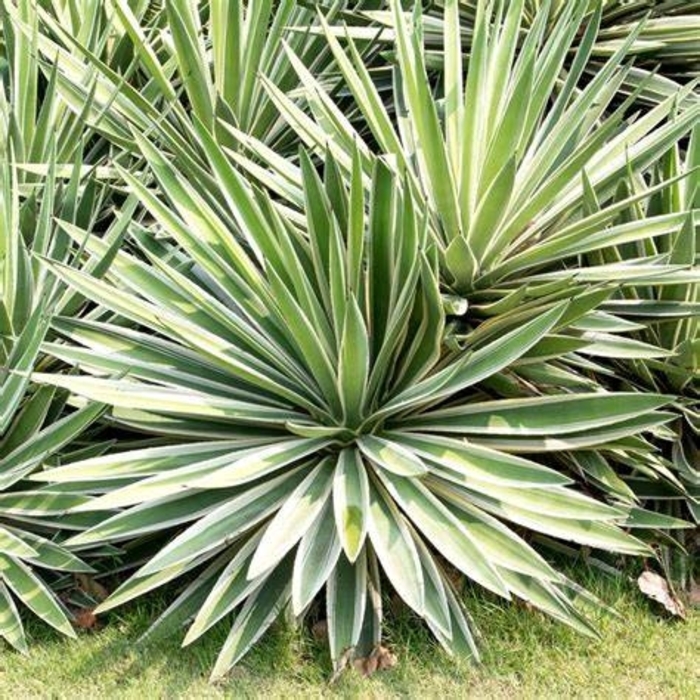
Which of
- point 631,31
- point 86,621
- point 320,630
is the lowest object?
point 320,630

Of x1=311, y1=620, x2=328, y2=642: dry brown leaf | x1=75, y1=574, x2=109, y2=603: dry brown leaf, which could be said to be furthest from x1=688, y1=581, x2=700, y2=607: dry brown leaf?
x1=75, y1=574, x2=109, y2=603: dry brown leaf

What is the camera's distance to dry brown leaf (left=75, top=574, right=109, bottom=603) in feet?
10.2

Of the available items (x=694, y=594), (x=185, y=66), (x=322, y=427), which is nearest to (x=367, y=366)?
(x=322, y=427)

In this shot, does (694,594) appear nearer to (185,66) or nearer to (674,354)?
(674,354)

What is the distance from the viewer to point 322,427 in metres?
2.77

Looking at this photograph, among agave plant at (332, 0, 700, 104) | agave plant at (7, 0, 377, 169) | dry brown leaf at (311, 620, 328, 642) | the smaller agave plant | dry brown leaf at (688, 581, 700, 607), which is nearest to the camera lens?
the smaller agave plant

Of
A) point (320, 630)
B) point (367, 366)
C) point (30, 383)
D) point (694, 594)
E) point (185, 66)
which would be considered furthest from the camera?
point (185, 66)

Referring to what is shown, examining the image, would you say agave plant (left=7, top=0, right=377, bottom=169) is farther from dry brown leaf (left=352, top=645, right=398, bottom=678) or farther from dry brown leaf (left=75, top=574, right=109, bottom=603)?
dry brown leaf (left=352, top=645, right=398, bottom=678)

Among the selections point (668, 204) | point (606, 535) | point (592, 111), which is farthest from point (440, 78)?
point (606, 535)

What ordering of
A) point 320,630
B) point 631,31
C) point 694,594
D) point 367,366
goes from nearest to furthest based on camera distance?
point 367,366, point 320,630, point 694,594, point 631,31

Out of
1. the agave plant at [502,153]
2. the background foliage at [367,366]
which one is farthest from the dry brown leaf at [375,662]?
the agave plant at [502,153]

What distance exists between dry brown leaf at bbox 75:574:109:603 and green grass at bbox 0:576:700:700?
0.50ft

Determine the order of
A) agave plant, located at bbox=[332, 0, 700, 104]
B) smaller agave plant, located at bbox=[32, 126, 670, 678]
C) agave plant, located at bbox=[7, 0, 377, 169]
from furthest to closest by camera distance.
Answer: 1. agave plant, located at bbox=[332, 0, 700, 104]
2. agave plant, located at bbox=[7, 0, 377, 169]
3. smaller agave plant, located at bbox=[32, 126, 670, 678]

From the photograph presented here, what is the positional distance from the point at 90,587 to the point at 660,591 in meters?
1.67
